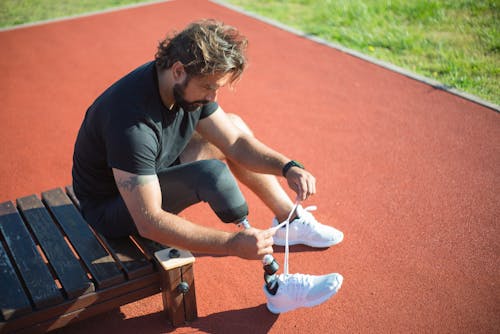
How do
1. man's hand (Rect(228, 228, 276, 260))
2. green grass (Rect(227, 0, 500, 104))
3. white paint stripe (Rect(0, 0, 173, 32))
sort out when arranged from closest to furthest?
man's hand (Rect(228, 228, 276, 260)), green grass (Rect(227, 0, 500, 104)), white paint stripe (Rect(0, 0, 173, 32))

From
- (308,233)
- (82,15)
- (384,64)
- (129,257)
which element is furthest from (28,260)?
(82,15)

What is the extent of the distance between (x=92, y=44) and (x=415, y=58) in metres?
4.40

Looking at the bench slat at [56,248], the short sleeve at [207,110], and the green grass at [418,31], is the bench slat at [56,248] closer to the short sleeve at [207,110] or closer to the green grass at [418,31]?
the short sleeve at [207,110]

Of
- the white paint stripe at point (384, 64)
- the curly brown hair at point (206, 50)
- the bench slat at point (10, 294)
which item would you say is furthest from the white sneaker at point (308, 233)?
the white paint stripe at point (384, 64)

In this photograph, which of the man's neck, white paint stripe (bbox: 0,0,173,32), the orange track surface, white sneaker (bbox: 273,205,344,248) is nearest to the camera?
the man's neck

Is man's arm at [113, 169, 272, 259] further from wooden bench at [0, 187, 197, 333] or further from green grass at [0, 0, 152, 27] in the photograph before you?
green grass at [0, 0, 152, 27]

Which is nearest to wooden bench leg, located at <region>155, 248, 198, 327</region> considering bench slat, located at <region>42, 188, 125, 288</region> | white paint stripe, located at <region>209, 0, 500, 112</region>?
bench slat, located at <region>42, 188, 125, 288</region>

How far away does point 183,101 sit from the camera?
264cm

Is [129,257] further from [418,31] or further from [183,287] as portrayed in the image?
[418,31]

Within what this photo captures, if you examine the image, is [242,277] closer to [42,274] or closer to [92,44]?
[42,274]

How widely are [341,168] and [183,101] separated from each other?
2025 mm

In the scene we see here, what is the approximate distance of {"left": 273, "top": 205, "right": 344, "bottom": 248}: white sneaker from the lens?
333cm

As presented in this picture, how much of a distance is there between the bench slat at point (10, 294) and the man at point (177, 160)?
48 centimetres

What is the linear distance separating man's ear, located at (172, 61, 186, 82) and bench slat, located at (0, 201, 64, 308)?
1.19 meters
